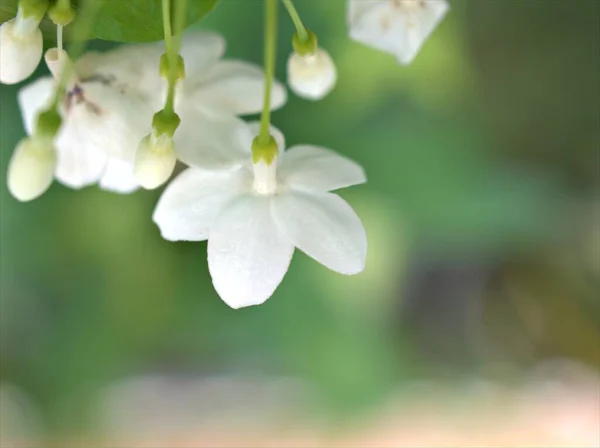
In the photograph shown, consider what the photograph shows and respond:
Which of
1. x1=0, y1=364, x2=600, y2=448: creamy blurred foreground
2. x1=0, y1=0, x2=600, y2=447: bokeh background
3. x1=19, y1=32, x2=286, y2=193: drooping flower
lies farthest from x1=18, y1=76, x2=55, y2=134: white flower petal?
x1=0, y1=364, x2=600, y2=448: creamy blurred foreground

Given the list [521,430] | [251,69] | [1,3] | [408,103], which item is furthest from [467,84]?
[1,3]

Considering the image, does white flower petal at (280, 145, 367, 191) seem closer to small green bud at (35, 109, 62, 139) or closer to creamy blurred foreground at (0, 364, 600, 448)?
small green bud at (35, 109, 62, 139)

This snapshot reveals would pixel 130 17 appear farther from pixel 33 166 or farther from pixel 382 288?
pixel 382 288

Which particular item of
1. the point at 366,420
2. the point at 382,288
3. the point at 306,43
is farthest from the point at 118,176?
the point at 366,420

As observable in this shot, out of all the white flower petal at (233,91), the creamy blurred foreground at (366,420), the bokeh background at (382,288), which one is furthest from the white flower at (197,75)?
the creamy blurred foreground at (366,420)

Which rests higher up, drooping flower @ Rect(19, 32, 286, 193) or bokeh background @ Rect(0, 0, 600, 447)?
bokeh background @ Rect(0, 0, 600, 447)

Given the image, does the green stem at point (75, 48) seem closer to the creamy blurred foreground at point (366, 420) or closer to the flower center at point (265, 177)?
the flower center at point (265, 177)
